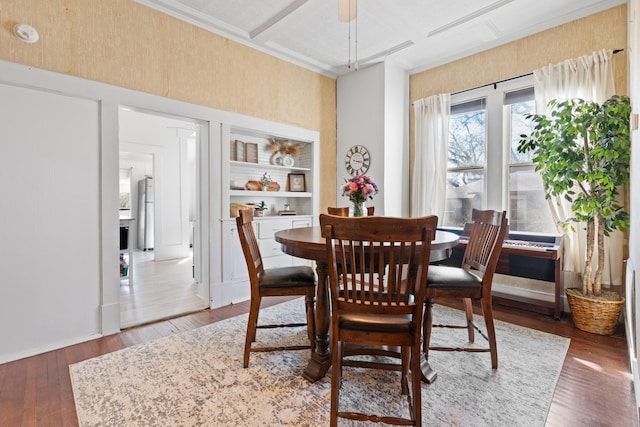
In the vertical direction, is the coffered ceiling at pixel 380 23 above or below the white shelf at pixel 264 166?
above

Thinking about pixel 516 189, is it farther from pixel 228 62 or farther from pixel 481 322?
pixel 228 62

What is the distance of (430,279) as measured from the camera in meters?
2.04

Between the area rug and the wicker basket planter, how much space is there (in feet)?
1.23

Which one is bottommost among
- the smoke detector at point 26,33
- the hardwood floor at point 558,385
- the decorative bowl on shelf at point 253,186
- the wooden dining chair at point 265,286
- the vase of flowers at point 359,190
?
the hardwood floor at point 558,385

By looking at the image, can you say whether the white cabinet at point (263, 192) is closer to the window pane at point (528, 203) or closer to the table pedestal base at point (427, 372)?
the table pedestal base at point (427, 372)

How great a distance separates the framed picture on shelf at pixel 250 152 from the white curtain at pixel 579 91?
3294 mm

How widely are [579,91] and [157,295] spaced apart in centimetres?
511

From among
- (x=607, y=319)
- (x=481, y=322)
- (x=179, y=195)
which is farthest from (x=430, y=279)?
(x=179, y=195)

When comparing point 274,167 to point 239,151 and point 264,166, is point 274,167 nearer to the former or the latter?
point 264,166

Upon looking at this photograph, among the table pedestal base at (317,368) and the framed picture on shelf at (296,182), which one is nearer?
the table pedestal base at (317,368)

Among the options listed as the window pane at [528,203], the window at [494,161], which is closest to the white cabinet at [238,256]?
the window at [494,161]

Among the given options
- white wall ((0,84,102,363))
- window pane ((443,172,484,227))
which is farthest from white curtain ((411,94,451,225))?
white wall ((0,84,102,363))

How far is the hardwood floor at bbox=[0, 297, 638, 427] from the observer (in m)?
1.61

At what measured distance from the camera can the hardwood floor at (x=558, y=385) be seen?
1609 mm
